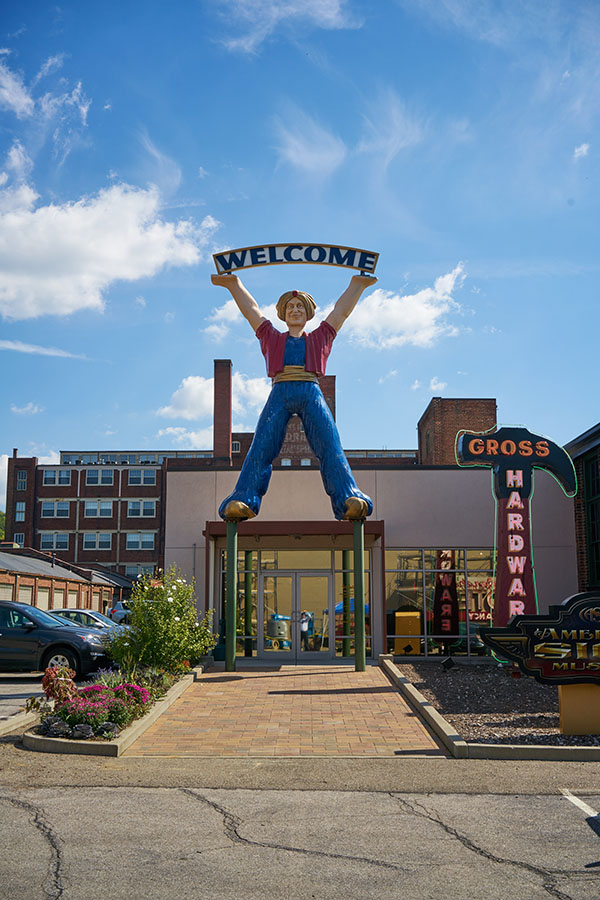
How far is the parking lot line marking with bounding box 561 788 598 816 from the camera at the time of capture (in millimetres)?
6625

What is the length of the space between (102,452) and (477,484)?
70.1 metres

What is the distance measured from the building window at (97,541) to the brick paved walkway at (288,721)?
5052 centimetres

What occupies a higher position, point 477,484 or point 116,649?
point 477,484

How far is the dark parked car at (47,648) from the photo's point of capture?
624 inches

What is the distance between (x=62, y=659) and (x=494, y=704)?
8.15 metres

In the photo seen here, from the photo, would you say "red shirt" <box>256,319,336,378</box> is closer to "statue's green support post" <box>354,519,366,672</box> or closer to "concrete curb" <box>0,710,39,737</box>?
"statue's green support post" <box>354,519,366,672</box>

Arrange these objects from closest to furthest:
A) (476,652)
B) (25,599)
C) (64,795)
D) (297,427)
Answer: (64,795) → (476,652) → (25,599) → (297,427)

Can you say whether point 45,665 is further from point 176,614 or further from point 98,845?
point 98,845

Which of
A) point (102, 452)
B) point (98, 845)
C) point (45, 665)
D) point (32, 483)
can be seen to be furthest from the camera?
point (102, 452)

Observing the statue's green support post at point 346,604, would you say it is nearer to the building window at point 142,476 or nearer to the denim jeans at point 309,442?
the denim jeans at point 309,442

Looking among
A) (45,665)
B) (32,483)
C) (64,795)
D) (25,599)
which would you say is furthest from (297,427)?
(64,795)

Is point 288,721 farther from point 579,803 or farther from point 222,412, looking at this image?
point 222,412

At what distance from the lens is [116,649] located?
47.6ft

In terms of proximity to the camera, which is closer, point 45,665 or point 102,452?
point 45,665
